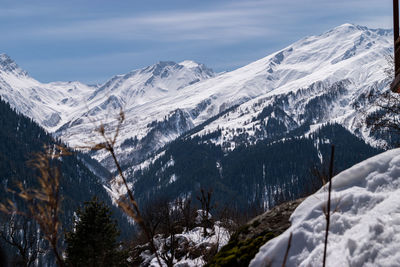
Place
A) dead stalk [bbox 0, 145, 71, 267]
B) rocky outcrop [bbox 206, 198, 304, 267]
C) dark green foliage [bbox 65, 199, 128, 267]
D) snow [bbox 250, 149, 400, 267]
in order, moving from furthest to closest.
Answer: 1. dark green foliage [bbox 65, 199, 128, 267]
2. rocky outcrop [bbox 206, 198, 304, 267]
3. snow [bbox 250, 149, 400, 267]
4. dead stalk [bbox 0, 145, 71, 267]

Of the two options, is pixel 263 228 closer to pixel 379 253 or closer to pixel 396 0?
pixel 379 253

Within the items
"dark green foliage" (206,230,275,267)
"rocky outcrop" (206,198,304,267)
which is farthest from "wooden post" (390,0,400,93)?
"dark green foliage" (206,230,275,267)

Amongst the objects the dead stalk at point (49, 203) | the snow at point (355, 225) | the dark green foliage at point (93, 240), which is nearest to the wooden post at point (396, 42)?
the snow at point (355, 225)

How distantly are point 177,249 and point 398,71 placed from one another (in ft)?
73.6

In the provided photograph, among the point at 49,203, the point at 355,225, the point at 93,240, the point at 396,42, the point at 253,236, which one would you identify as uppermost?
the point at 396,42

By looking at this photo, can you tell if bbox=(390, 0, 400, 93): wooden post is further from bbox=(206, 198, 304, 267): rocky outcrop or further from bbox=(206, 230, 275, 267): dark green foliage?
bbox=(206, 230, 275, 267): dark green foliage

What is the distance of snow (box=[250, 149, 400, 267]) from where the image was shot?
6.26 metres

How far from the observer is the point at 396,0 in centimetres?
1212

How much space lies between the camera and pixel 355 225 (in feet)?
23.0

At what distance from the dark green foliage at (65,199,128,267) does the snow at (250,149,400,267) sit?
23.0 m

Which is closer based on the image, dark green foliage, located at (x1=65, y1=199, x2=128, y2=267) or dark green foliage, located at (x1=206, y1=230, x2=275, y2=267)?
dark green foliage, located at (x1=206, y1=230, x2=275, y2=267)

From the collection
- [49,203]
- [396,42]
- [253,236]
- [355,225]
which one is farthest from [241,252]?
[396,42]

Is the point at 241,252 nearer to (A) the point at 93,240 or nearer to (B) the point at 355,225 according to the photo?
(B) the point at 355,225

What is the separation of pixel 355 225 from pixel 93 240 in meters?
25.5
